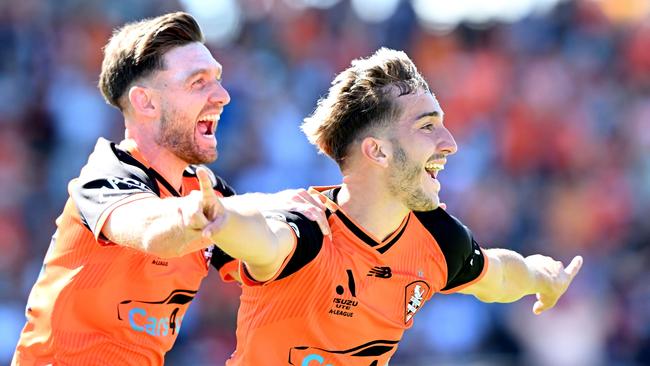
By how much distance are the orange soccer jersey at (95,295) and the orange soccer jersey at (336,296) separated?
1.40 ft

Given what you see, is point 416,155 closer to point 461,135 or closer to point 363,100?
point 363,100

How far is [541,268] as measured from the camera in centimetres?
546

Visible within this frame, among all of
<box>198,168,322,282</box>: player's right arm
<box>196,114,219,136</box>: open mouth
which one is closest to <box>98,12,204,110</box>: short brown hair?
<box>196,114,219,136</box>: open mouth

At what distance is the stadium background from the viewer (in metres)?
9.84

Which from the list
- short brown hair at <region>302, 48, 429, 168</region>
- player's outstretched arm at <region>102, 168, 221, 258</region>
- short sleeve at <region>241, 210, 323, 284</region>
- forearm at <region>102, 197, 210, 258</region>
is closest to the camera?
player's outstretched arm at <region>102, 168, 221, 258</region>

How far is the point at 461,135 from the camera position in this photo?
38.0 ft

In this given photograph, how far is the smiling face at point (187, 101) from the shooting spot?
518cm

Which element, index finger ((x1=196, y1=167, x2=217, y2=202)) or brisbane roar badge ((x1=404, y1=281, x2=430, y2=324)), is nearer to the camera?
index finger ((x1=196, y1=167, x2=217, y2=202))

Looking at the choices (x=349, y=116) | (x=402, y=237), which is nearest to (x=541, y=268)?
(x=402, y=237)

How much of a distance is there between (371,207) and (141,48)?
132 centimetres

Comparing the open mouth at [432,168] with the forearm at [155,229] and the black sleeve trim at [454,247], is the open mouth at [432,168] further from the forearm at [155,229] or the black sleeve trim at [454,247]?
the forearm at [155,229]

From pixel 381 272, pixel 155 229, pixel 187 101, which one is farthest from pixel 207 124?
pixel 155 229

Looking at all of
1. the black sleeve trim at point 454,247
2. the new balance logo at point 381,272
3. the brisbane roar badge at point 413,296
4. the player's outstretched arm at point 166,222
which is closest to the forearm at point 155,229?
the player's outstretched arm at point 166,222

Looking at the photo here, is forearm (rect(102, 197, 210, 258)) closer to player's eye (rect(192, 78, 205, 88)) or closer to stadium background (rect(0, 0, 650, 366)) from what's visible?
player's eye (rect(192, 78, 205, 88))
